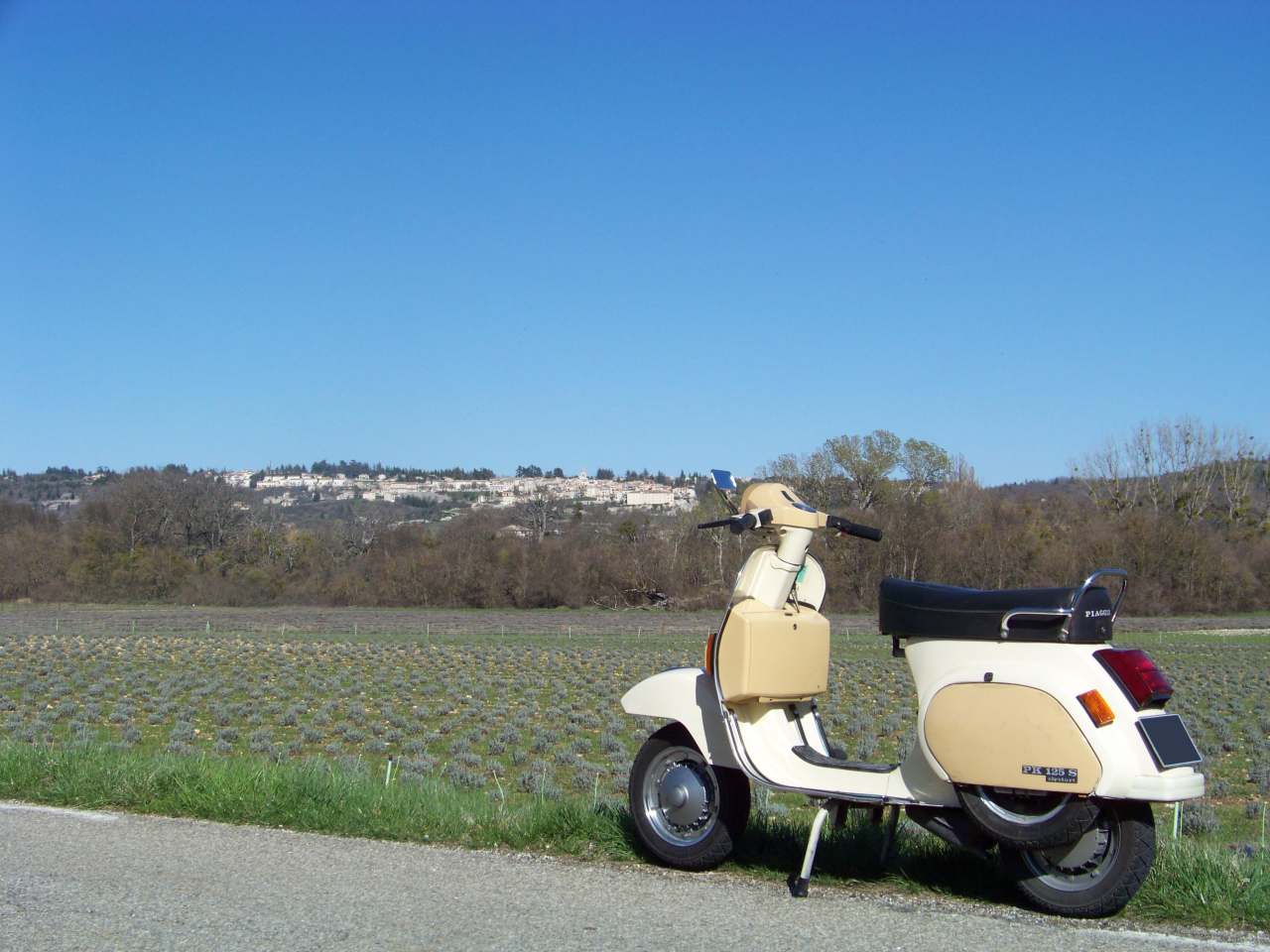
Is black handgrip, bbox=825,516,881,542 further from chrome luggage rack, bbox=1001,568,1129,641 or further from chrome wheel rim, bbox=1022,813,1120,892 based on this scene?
chrome wheel rim, bbox=1022,813,1120,892

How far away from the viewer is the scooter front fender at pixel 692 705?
234 inches

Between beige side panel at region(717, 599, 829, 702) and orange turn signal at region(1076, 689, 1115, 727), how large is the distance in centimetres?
132

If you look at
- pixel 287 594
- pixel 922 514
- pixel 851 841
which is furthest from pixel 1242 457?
pixel 851 841

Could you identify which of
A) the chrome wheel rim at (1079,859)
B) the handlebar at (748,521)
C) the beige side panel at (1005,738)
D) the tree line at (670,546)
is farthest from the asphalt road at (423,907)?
the tree line at (670,546)

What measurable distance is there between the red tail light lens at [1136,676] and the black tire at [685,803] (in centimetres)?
183

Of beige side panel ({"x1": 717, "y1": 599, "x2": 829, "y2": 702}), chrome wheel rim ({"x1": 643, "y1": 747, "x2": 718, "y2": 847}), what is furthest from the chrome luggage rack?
chrome wheel rim ({"x1": 643, "y1": 747, "x2": 718, "y2": 847})

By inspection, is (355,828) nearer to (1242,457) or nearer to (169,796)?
(169,796)

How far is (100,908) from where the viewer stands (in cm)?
517

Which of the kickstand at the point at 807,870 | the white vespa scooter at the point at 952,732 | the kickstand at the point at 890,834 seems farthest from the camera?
the kickstand at the point at 890,834

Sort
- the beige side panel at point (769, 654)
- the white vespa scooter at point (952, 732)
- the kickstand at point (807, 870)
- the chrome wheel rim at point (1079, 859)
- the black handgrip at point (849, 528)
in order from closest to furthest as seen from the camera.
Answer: the white vespa scooter at point (952, 732) → the chrome wheel rim at point (1079, 859) → the kickstand at point (807, 870) → the beige side panel at point (769, 654) → the black handgrip at point (849, 528)

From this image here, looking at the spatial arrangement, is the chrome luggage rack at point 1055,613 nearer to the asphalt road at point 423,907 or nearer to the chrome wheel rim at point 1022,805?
the chrome wheel rim at point 1022,805

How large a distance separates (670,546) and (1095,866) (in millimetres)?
86525

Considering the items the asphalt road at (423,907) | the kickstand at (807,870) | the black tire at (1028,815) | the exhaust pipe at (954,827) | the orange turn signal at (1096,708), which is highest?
the orange turn signal at (1096,708)

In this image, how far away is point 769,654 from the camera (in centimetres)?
586
